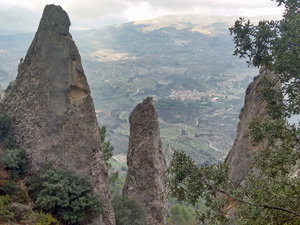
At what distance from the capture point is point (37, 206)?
14281mm

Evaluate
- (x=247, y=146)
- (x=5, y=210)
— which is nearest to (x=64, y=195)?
(x=5, y=210)

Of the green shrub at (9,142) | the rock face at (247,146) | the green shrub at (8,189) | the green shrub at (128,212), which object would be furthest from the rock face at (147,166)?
the green shrub at (8,189)

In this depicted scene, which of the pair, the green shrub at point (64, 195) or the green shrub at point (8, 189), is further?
the green shrub at point (64, 195)

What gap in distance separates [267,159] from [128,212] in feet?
44.4

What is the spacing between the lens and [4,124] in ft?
54.5

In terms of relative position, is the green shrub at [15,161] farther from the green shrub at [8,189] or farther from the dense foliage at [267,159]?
the dense foliage at [267,159]

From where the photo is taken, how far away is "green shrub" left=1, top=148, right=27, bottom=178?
15109mm

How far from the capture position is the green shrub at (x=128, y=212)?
19984 mm

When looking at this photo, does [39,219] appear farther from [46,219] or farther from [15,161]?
[15,161]

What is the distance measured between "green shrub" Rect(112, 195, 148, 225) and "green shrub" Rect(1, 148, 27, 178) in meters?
7.66

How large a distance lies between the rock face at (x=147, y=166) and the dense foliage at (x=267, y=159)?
44.7ft

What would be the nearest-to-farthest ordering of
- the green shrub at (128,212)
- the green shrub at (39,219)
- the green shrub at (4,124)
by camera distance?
the green shrub at (39,219), the green shrub at (4,124), the green shrub at (128,212)

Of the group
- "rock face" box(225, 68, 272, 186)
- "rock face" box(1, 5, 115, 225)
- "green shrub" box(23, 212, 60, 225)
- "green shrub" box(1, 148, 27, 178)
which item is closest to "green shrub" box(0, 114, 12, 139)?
"rock face" box(1, 5, 115, 225)

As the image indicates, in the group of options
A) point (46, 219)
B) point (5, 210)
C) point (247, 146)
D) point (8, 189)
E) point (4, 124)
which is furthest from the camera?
point (247, 146)
